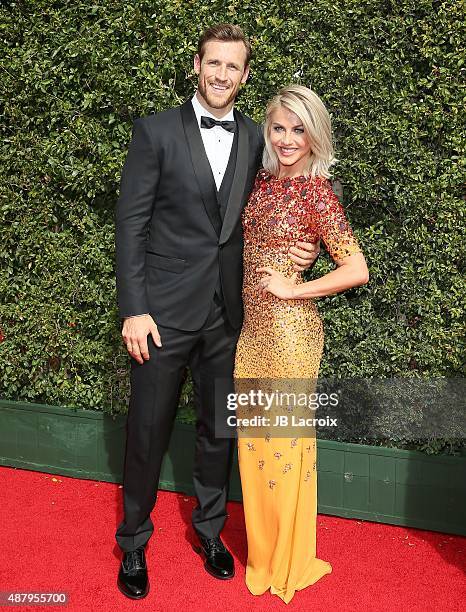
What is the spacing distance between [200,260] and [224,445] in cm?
98

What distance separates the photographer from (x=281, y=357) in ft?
11.6

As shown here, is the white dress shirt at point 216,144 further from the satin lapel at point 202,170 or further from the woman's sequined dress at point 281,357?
the woman's sequined dress at point 281,357

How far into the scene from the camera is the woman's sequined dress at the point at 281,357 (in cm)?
344

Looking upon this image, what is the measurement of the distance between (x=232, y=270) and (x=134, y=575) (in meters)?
1.47

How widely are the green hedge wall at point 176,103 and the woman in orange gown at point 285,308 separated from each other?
0.97 m

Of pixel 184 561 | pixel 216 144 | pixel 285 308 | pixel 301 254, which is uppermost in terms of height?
pixel 216 144

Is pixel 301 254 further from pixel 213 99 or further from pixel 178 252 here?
pixel 213 99

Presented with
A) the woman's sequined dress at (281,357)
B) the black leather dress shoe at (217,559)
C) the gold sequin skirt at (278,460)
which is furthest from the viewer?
the black leather dress shoe at (217,559)

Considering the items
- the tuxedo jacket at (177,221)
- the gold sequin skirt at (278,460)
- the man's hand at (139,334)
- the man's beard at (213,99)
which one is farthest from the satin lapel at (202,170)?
the man's hand at (139,334)

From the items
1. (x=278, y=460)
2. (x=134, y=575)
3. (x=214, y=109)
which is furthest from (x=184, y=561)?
(x=214, y=109)

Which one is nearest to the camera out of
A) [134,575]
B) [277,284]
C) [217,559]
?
[277,284]

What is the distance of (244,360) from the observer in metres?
3.67

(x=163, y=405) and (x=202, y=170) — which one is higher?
(x=202, y=170)

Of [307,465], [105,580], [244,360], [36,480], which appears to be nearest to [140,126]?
[244,360]
